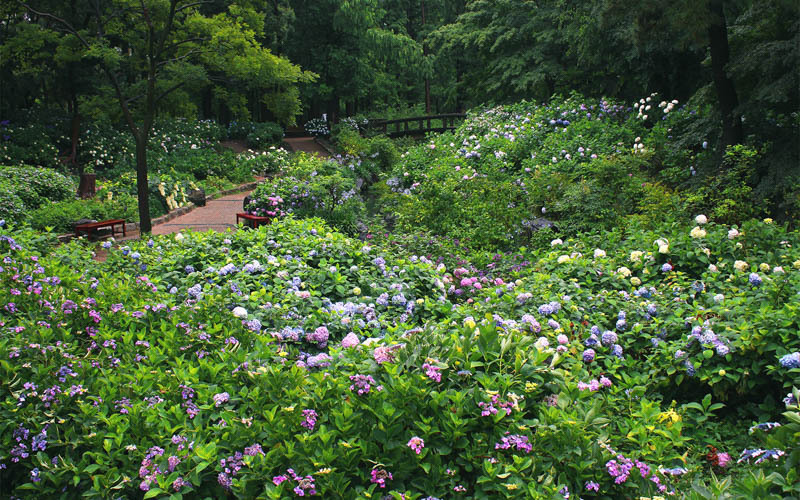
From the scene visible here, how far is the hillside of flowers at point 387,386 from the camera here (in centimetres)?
239

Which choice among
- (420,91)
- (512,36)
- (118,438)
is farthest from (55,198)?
(420,91)

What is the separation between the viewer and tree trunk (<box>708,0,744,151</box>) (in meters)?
7.79

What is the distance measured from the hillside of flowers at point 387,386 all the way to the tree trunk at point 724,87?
3.79 meters

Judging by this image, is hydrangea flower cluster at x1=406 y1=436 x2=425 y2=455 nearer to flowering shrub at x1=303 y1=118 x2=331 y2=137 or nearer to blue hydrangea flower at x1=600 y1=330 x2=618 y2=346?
blue hydrangea flower at x1=600 y1=330 x2=618 y2=346

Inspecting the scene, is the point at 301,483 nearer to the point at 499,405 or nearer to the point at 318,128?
the point at 499,405

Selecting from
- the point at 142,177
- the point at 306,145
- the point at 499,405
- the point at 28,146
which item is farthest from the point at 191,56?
the point at 306,145

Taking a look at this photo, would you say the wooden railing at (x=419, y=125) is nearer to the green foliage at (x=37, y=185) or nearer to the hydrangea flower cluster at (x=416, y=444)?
the green foliage at (x=37, y=185)

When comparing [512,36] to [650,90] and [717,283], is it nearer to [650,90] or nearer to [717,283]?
[650,90]

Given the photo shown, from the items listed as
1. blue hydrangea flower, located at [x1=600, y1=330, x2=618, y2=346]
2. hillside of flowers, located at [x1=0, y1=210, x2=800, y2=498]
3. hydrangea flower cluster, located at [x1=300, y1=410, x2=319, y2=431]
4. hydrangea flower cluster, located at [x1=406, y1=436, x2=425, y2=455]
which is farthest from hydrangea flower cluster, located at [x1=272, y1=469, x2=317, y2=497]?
blue hydrangea flower, located at [x1=600, y1=330, x2=618, y2=346]

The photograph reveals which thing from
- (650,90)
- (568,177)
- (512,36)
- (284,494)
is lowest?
(284,494)

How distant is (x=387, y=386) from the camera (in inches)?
104

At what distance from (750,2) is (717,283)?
531cm

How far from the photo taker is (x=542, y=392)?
287cm

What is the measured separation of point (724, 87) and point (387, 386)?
753 cm
